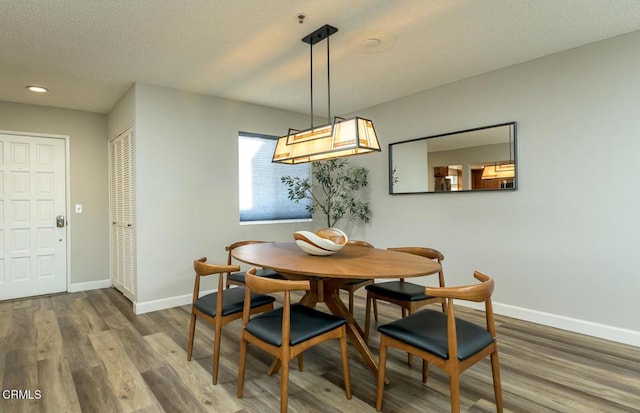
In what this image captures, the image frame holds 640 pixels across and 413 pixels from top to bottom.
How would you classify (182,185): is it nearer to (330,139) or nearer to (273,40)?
(273,40)

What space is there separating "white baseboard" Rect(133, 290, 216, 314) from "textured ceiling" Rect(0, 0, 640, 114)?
2.35m

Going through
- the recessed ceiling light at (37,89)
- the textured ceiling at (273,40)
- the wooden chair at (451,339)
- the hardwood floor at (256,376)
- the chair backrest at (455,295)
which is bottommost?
the hardwood floor at (256,376)

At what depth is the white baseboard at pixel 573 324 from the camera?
2725mm

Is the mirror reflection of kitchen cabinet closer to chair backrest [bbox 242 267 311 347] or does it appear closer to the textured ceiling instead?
the textured ceiling

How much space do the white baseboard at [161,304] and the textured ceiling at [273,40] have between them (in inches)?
92.5

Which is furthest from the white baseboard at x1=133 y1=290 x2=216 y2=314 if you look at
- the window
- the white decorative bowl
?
the white decorative bowl

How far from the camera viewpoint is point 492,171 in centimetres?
347

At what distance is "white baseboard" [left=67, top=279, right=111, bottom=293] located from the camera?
179 inches

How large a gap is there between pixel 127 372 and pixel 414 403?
191 centimetres

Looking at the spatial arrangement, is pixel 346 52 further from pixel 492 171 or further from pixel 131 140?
pixel 131 140

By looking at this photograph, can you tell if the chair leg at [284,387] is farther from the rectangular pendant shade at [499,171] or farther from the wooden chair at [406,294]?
the rectangular pendant shade at [499,171]

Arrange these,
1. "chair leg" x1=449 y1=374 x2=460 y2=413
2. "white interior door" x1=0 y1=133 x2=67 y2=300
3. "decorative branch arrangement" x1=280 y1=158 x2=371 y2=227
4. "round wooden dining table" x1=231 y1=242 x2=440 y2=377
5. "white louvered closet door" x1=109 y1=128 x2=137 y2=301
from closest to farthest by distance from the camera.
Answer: "chair leg" x1=449 y1=374 x2=460 y2=413
"round wooden dining table" x1=231 y1=242 x2=440 y2=377
"white louvered closet door" x1=109 y1=128 x2=137 y2=301
"white interior door" x1=0 y1=133 x2=67 y2=300
"decorative branch arrangement" x1=280 y1=158 x2=371 y2=227

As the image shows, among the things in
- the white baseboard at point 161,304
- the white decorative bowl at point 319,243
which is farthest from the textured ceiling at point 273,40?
the white baseboard at point 161,304

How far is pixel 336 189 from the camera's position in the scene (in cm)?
500
